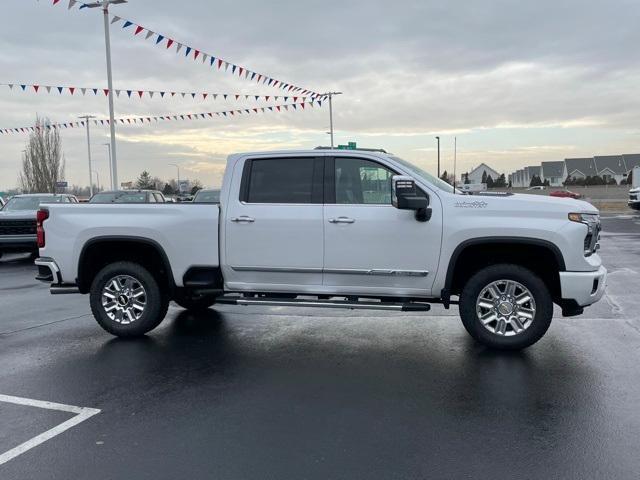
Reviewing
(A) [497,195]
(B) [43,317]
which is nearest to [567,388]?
(A) [497,195]

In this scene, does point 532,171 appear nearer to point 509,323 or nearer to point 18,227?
point 18,227

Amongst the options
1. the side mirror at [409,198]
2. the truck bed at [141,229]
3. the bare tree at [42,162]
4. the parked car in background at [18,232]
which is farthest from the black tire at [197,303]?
the bare tree at [42,162]

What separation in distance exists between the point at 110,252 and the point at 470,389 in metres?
4.33

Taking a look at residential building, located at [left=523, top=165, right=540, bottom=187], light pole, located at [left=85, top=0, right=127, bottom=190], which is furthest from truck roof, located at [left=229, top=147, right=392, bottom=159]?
residential building, located at [left=523, top=165, right=540, bottom=187]

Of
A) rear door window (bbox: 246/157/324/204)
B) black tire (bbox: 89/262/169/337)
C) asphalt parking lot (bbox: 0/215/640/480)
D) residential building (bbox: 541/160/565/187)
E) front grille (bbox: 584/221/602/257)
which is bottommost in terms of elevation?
asphalt parking lot (bbox: 0/215/640/480)

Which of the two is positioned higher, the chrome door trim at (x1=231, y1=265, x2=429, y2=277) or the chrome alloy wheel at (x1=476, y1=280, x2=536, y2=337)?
the chrome door trim at (x1=231, y1=265, x2=429, y2=277)

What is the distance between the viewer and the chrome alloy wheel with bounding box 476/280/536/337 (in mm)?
5680

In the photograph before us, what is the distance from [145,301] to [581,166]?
100072 millimetres

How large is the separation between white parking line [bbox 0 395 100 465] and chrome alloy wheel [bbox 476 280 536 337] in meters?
3.65

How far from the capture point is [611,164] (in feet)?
303

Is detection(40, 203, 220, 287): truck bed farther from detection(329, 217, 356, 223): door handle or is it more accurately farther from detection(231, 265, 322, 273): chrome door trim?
detection(329, 217, 356, 223): door handle

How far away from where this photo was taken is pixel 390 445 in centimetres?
374

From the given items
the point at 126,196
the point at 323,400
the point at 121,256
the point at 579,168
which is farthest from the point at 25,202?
the point at 579,168

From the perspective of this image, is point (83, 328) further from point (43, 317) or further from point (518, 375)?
point (518, 375)
